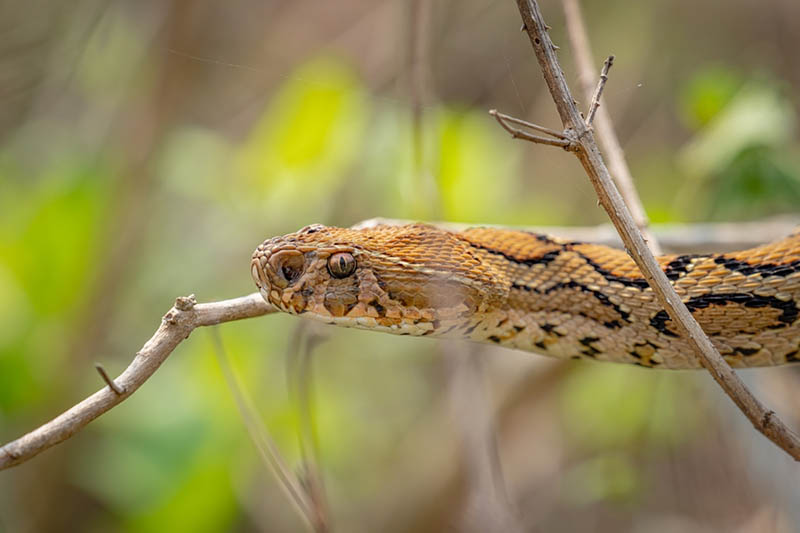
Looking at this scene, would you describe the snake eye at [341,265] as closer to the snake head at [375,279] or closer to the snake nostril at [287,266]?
the snake head at [375,279]

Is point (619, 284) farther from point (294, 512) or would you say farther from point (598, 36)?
point (598, 36)

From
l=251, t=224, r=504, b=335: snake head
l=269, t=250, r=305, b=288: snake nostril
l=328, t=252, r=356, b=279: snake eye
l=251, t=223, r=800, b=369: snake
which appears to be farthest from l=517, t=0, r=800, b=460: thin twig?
l=269, t=250, r=305, b=288: snake nostril

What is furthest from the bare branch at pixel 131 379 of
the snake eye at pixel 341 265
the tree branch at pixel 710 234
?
the tree branch at pixel 710 234

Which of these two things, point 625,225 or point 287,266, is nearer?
point 625,225

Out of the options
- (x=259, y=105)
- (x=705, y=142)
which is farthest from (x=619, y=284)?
(x=259, y=105)

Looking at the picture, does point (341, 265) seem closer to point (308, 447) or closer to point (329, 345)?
point (308, 447)

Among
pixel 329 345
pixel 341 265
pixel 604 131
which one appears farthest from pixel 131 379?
pixel 329 345

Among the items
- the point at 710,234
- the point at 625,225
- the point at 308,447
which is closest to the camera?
the point at 625,225
